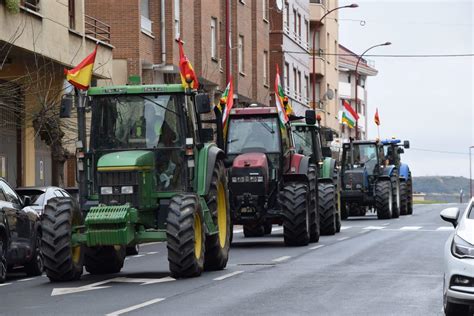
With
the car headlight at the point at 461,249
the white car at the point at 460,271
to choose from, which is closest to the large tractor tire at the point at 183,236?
the white car at the point at 460,271

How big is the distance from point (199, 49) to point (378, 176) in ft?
26.3

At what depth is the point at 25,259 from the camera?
20109mm

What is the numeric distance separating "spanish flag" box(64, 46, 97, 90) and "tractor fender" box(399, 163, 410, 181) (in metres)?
32.4

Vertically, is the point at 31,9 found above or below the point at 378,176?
above

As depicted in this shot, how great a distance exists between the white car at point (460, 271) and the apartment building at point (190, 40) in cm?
2400

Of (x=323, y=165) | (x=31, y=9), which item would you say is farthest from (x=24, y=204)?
(x=323, y=165)

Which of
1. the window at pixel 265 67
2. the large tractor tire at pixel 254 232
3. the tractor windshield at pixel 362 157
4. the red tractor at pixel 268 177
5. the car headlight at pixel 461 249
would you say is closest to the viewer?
the car headlight at pixel 461 249

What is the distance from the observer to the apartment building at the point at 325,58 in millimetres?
76438

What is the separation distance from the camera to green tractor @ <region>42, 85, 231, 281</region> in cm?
1772

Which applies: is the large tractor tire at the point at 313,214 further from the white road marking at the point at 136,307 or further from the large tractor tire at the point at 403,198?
the large tractor tire at the point at 403,198

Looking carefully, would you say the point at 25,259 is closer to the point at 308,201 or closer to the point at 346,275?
the point at 346,275

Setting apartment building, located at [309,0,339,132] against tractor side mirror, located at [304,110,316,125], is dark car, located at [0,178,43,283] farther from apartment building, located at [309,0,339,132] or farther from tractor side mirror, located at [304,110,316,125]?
apartment building, located at [309,0,339,132]

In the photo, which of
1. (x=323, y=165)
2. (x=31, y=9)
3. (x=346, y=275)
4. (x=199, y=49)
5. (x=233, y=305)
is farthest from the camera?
(x=199, y=49)

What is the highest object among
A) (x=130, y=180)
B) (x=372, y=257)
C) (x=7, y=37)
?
(x=7, y=37)
